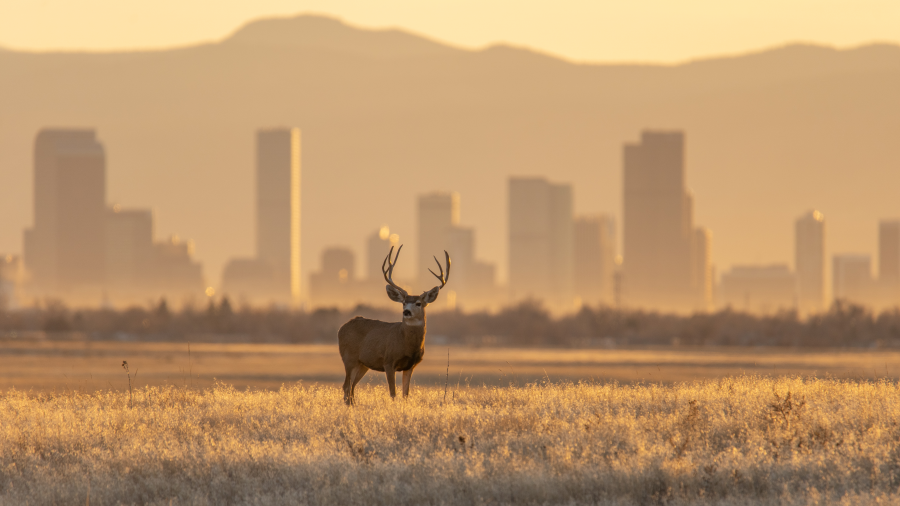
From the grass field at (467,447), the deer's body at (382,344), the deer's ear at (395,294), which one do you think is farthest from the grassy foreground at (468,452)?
the deer's ear at (395,294)

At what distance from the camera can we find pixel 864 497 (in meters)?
15.0

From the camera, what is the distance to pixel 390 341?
69.2ft

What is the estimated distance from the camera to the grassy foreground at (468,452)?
1586 cm

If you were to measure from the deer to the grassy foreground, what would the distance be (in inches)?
26.6

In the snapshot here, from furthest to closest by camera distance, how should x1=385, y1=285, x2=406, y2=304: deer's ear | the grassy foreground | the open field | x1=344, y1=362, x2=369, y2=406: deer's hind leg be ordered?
the open field
x1=344, y1=362, x2=369, y2=406: deer's hind leg
x1=385, y1=285, x2=406, y2=304: deer's ear
the grassy foreground

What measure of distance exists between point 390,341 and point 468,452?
4.05 meters

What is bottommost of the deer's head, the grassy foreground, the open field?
the open field

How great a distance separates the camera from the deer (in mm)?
20781

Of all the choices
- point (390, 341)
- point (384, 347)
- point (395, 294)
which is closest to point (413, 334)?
point (390, 341)

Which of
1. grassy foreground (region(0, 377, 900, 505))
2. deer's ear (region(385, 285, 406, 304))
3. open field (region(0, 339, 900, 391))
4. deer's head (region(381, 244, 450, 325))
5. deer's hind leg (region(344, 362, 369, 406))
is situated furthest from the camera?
open field (region(0, 339, 900, 391))

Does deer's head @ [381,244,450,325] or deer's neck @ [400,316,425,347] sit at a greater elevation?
deer's head @ [381,244,450,325]

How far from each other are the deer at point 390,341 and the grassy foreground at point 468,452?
0.68 m

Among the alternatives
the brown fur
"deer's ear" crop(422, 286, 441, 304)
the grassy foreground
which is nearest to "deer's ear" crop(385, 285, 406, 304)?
the brown fur

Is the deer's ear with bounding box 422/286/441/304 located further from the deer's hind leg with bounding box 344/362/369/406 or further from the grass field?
the deer's hind leg with bounding box 344/362/369/406
